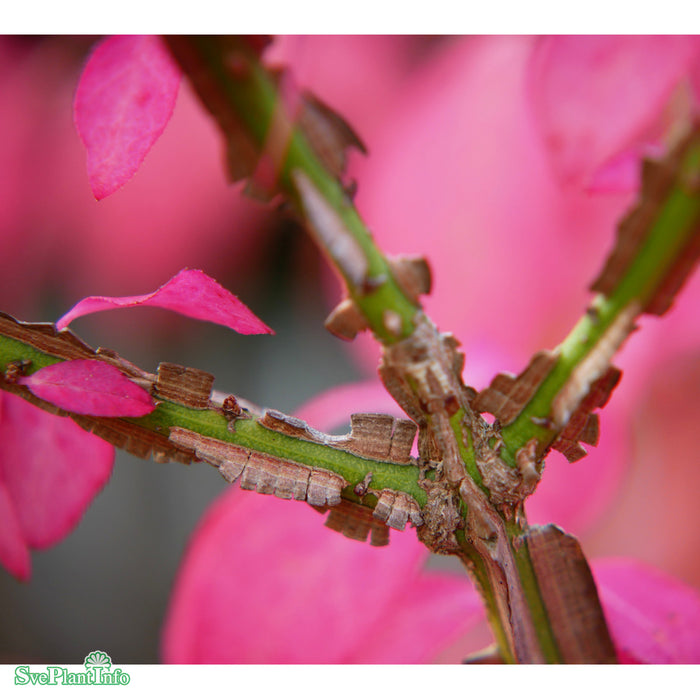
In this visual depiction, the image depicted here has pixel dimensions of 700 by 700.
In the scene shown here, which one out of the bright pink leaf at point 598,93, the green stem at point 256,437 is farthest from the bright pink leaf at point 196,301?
the bright pink leaf at point 598,93

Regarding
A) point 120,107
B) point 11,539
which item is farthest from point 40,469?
point 120,107

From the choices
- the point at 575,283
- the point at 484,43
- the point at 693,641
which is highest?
the point at 484,43

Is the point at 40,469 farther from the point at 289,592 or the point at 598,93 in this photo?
the point at 598,93

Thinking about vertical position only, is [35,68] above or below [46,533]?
above

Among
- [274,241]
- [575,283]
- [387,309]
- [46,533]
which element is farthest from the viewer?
[274,241]

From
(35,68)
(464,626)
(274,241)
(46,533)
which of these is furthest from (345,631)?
(35,68)

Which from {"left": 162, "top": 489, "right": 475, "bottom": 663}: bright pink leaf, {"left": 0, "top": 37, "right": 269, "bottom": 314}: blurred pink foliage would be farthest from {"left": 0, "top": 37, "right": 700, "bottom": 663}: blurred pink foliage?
{"left": 0, "top": 37, "right": 269, "bottom": 314}: blurred pink foliage

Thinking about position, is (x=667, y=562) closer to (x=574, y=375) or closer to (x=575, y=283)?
(x=575, y=283)
